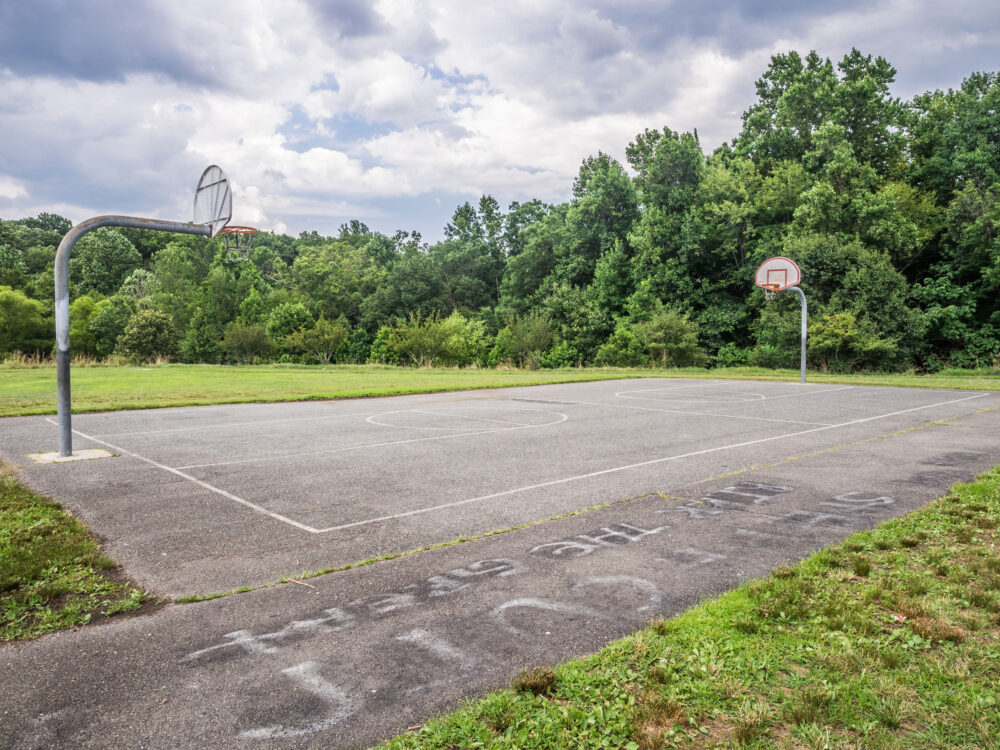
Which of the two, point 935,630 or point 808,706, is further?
point 935,630

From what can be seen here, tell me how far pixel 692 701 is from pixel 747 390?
17.6 metres

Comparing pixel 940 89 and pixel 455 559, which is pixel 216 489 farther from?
pixel 940 89

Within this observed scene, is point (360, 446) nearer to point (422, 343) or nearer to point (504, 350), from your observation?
point (422, 343)

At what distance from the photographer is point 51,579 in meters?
4.05

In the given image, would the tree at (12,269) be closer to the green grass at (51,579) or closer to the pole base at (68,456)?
the pole base at (68,456)

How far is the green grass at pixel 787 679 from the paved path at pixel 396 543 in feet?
0.82

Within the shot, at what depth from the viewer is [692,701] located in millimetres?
2564

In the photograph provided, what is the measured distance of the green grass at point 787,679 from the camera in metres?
2.35

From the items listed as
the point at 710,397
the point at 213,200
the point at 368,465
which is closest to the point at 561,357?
the point at 710,397

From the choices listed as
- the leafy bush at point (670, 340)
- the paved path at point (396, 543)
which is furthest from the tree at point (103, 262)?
the paved path at point (396, 543)

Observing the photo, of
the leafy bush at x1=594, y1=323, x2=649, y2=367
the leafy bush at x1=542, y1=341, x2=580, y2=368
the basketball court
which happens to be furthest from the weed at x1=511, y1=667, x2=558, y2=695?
the leafy bush at x1=542, y1=341, x2=580, y2=368

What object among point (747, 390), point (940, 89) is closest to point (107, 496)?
point (747, 390)

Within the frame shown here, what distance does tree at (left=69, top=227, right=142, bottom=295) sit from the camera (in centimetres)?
6938

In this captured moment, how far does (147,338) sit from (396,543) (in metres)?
44.9
